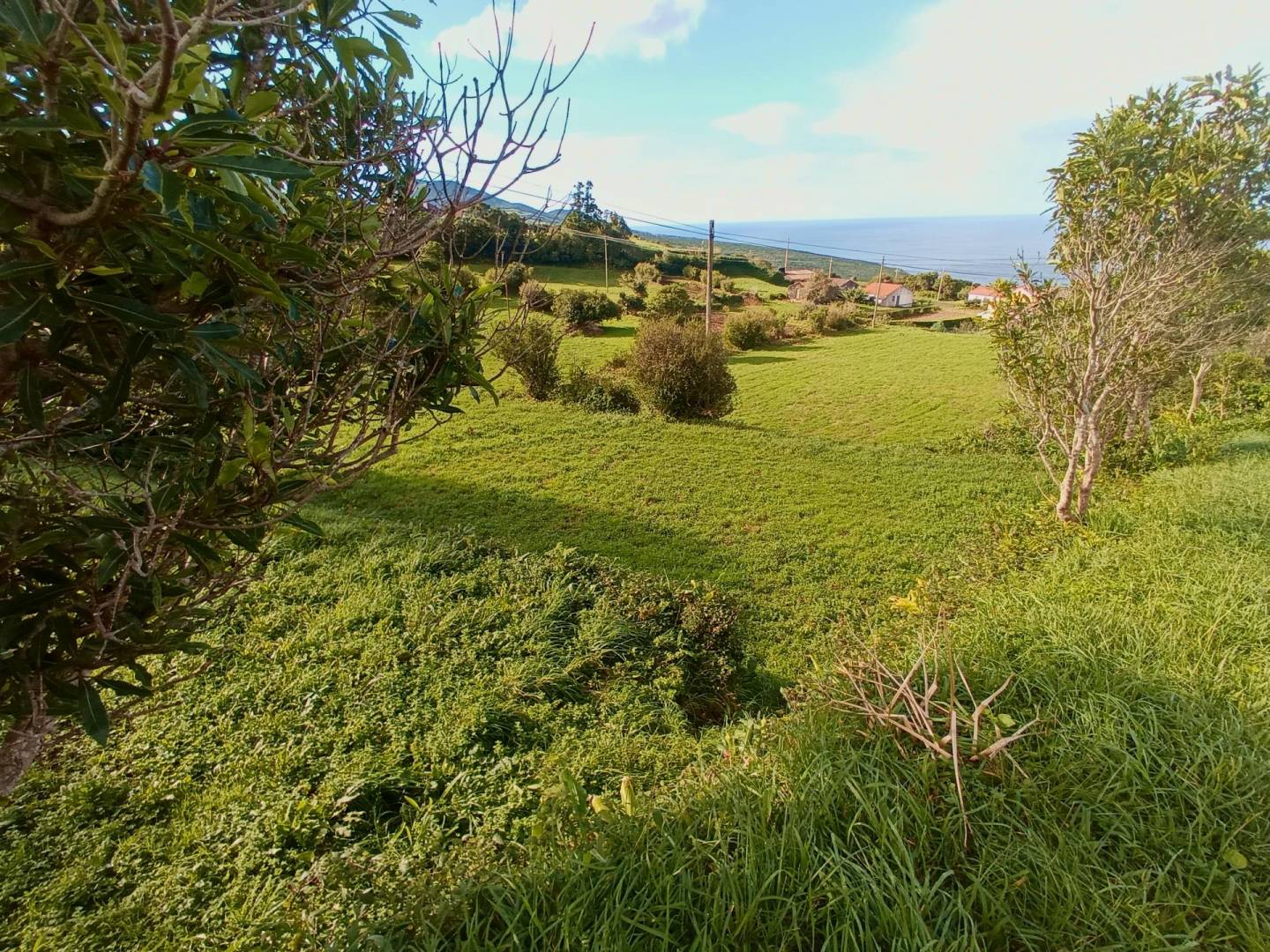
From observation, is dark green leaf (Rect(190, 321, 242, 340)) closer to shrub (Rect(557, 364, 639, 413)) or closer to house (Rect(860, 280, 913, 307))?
shrub (Rect(557, 364, 639, 413))

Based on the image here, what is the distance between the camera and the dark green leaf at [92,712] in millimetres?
1074

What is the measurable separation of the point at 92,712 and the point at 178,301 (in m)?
0.82

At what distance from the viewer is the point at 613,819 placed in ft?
6.93

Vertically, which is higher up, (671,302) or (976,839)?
(671,302)

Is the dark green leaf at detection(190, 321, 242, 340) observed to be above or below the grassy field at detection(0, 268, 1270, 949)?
above

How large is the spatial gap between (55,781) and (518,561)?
316cm

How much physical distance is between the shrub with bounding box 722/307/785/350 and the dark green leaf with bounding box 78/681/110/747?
25724 mm

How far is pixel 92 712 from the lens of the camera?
3.60 ft

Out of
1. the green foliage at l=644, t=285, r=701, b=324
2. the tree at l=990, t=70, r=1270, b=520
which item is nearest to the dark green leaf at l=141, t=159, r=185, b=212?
the tree at l=990, t=70, r=1270, b=520

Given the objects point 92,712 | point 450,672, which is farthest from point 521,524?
point 92,712

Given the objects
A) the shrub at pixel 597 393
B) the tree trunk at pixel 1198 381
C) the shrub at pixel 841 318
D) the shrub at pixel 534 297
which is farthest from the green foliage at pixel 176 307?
the shrub at pixel 841 318

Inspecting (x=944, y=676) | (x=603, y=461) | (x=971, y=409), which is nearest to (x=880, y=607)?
(x=944, y=676)

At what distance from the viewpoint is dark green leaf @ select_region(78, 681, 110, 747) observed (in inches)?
42.3

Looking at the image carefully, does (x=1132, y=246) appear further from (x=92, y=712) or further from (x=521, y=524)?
(x=92, y=712)
